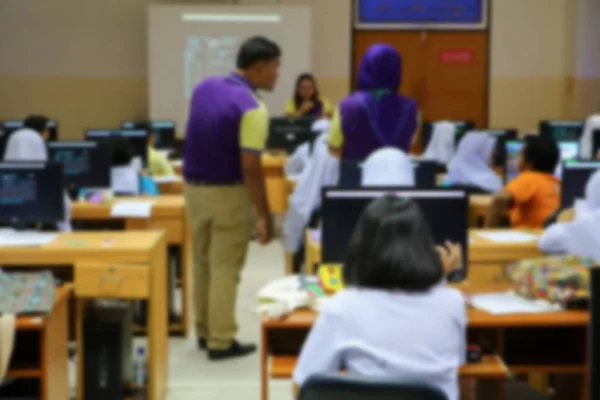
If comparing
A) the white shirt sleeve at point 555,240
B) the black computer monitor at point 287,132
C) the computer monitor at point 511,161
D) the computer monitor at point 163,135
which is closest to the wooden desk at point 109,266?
the white shirt sleeve at point 555,240

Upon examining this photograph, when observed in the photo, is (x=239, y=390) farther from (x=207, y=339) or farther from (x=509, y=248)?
(x=509, y=248)

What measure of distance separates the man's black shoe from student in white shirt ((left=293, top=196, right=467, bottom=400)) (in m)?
2.66

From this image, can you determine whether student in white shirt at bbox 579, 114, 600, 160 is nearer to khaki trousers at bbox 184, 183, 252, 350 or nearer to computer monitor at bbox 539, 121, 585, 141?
computer monitor at bbox 539, 121, 585, 141

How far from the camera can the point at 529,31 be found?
40.7 ft

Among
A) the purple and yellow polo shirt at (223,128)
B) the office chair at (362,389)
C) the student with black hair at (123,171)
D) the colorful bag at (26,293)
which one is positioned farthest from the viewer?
the student with black hair at (123,171)

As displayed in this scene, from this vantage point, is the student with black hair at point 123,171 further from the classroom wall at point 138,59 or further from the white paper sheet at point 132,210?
the classroom wall at point 138,59

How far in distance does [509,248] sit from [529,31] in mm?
8720

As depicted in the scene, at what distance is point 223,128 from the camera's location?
16.1 ft

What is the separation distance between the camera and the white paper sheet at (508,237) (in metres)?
4.36

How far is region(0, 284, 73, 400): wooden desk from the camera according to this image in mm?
3559

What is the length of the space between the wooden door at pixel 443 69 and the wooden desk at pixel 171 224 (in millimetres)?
6979

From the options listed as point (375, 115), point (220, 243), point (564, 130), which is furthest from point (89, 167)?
point (564, 130)

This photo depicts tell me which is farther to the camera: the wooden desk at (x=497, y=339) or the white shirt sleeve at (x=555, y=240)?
the white shirt sleeve at (x=555, y=240)

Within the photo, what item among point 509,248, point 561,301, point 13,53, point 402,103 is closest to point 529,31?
point 13,53
